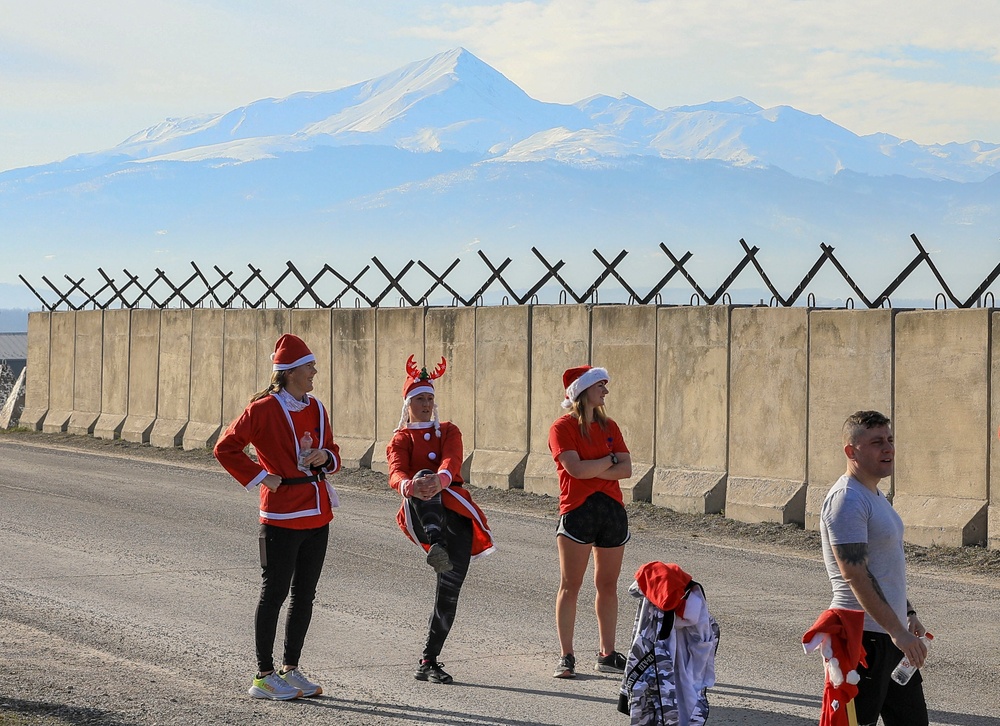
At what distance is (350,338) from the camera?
69.2 ft

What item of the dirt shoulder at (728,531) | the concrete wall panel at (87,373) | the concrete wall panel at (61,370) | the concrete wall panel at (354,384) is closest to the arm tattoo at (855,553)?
the dirt shoulder at (728,531)

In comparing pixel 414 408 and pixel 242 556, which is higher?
pixel 414 408

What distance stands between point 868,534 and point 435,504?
2970 mm

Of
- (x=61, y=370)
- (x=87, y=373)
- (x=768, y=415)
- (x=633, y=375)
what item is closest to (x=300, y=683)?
(x=768, y=415)

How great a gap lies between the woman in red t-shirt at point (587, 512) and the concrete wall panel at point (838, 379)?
247 inches

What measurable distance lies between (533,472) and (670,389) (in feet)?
8.16

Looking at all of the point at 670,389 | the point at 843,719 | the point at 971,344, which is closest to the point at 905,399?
the point at 971,344

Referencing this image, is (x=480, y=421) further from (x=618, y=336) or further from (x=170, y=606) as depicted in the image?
(x=170, y=606)

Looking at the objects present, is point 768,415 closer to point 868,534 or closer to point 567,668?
point 567,668

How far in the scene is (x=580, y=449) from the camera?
293 inches

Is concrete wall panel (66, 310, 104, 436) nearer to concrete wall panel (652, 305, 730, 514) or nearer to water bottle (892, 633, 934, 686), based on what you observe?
concrete wall panel (652, 305, 730, 514)

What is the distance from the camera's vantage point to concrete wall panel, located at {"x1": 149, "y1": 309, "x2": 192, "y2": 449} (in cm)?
2494

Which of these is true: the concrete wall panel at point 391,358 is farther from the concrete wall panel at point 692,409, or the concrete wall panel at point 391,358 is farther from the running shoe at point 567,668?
the running shoe at point 567,668

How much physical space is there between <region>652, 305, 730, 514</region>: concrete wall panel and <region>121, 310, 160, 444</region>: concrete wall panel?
13395 millimetres
